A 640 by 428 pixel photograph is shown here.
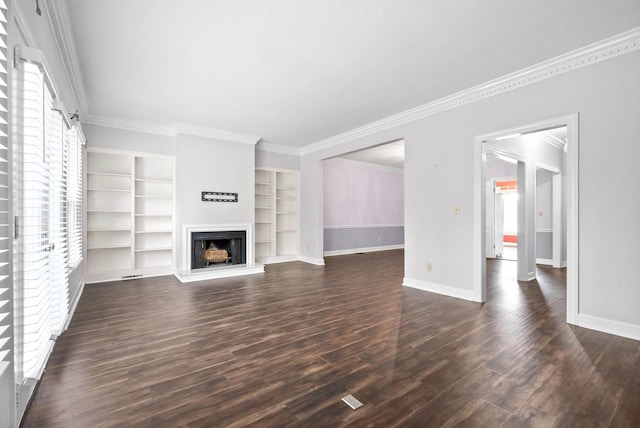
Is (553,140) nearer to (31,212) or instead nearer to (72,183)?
(31,212)

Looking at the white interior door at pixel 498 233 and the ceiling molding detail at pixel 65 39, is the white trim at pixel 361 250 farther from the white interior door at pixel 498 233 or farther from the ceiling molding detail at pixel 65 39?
the ceiling molding detail at pixel 65 39

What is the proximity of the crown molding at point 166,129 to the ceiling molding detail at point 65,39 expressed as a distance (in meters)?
1.43

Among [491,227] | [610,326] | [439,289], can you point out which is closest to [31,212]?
[439,289]

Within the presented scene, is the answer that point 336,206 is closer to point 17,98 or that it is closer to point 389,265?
point 389,265

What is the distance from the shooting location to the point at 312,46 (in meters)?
2.93

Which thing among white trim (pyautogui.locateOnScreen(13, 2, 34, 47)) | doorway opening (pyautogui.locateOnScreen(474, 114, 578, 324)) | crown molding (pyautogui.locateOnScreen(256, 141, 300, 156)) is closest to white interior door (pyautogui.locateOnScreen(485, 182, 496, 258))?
doorway opening (pyautogui.locateOnScreen(474, 114, 578, 324))

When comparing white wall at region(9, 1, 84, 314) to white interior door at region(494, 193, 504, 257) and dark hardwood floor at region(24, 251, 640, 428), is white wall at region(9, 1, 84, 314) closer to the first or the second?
dark hardwood floor at region(24, 251, 640, 428)

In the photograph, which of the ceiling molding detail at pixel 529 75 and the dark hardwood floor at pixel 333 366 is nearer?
the dark hardwood floor at pixel 333 366

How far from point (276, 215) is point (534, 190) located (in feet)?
18.3

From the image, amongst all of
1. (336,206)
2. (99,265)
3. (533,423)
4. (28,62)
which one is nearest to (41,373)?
(28,62)

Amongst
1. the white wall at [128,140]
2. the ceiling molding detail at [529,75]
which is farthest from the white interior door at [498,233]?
the white wall at [128,140]

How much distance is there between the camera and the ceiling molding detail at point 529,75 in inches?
110

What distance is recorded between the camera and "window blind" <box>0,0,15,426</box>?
131 cm

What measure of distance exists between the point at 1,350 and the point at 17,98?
1.29 metres
